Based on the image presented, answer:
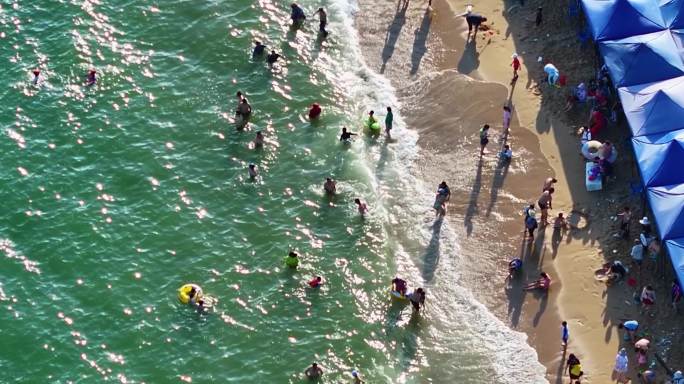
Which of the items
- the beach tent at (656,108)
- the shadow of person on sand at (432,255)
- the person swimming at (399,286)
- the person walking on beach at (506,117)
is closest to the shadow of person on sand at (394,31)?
the person walking on beach at (506,117)

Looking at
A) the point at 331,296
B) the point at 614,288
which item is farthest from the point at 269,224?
the point at 614,288

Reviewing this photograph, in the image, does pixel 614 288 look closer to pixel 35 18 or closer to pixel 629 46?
pixel 629 46

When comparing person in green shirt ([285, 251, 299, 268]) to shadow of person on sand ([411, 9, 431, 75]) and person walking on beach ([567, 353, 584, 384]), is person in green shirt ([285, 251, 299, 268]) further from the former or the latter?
shadow of person on sand ([411, 9, 431, 75])

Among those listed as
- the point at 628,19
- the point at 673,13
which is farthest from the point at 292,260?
the point at 673,13

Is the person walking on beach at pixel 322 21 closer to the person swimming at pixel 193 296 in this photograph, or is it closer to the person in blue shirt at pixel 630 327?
the person swimming at pixel 193 296

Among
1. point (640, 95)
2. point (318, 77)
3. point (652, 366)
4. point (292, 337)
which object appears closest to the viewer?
point (652, 366)
